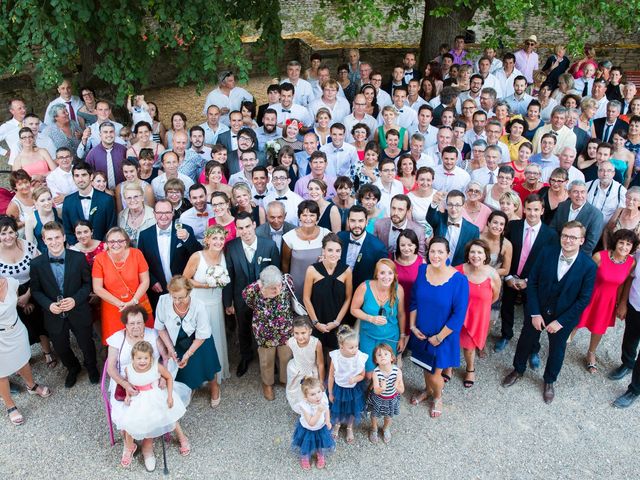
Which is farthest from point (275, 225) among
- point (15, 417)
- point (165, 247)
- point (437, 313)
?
point (15, 417)

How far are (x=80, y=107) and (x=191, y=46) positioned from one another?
182cm

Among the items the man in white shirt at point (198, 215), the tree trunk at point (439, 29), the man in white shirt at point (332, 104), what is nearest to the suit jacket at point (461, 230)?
the man in white shirt at point (198, 215)

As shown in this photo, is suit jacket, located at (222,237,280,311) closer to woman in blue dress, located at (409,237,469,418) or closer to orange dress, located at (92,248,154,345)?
orange dress, located at (92,248,154,345)

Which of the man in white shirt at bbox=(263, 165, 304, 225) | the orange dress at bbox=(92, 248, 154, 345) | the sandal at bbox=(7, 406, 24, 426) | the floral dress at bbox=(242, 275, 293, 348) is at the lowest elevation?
the sandal at bbox=(7, 406, 24, 426)

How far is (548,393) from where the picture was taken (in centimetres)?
588

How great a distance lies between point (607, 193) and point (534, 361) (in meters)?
2.04

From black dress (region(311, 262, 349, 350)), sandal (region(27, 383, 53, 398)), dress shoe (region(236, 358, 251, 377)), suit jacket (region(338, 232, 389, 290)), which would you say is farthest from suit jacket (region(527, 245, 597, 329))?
sandal (region(27, 383, 53, 398))

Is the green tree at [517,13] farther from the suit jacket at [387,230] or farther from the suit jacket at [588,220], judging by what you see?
the suit jacket at [387,230]

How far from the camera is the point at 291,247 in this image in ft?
19.2

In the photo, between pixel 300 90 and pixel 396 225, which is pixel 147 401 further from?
pixel 300 90

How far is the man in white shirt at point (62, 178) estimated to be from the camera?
6895mm

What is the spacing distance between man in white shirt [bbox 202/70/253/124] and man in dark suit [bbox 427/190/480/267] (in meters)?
4.10

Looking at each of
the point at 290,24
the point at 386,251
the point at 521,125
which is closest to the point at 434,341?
the point at 386,251

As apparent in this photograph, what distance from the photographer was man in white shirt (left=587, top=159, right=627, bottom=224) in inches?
261
